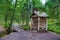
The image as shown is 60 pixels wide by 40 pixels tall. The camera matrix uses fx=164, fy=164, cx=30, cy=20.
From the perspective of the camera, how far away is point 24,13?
3388cm

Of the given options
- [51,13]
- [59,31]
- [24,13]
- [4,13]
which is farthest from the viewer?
[24,13]

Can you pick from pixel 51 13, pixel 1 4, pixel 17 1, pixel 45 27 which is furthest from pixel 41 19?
pixel 51 13

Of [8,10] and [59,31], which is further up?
[8,10]

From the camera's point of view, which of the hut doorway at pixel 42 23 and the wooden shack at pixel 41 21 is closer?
the wooden shack at pixel 41 21

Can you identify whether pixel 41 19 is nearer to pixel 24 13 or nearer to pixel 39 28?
pixel 39 28

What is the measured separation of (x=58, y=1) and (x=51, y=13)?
67.5 inches

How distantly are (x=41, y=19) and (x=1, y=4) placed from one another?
243 inches

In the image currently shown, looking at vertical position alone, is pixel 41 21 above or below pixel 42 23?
above

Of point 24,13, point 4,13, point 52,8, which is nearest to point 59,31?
point 4,13

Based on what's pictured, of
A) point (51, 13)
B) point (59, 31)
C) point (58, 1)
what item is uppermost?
point (58, 1)

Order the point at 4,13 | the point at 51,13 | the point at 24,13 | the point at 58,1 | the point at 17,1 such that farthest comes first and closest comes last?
the point at 24,13 < the point at 4,13 < the point at 17,1 < the point at 58,1 < the point at 51,13

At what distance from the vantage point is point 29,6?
3575cm

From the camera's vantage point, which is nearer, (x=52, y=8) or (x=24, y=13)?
(x=52, y=8)

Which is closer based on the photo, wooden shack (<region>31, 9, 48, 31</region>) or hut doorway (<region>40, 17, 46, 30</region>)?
wooden shack (<region>31, 9, 48, 31</region>)
